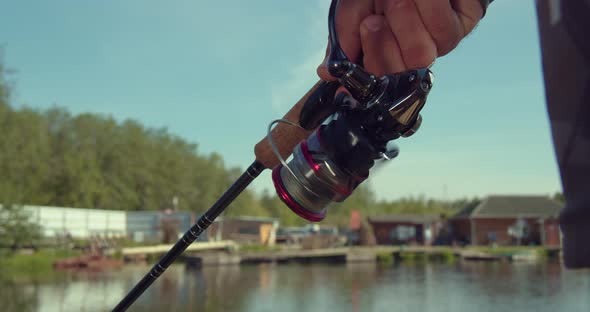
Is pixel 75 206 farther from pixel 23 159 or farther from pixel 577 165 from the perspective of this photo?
pixel 577 165

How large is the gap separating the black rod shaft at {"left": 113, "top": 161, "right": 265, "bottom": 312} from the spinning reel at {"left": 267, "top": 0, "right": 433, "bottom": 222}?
0.07 m

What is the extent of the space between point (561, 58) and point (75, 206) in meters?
45.7

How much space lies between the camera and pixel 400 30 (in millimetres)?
1194

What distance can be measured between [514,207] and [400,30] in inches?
1755

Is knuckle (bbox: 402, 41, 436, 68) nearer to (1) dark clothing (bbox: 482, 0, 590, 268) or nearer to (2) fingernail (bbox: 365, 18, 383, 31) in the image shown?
(2) fingernail (bbox: 365, 18, 383, 31)

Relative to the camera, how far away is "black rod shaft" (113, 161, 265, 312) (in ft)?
4.63

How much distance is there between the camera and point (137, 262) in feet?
84.8

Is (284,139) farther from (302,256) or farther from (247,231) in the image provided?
(247,231)

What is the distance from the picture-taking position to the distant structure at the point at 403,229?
142 feet

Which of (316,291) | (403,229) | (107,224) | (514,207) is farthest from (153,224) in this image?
(514,207)

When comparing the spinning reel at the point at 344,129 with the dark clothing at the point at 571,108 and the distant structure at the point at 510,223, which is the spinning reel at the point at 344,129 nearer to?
the dark clothing at the point at 571,108

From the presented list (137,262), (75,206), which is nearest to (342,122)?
(137,262)

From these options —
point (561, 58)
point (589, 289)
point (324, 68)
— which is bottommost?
point (589, 289)

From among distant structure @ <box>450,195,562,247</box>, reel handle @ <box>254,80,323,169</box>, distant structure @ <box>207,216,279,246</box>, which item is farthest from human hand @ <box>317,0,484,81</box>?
distant structure @ <box>450,195,562,247</box>
